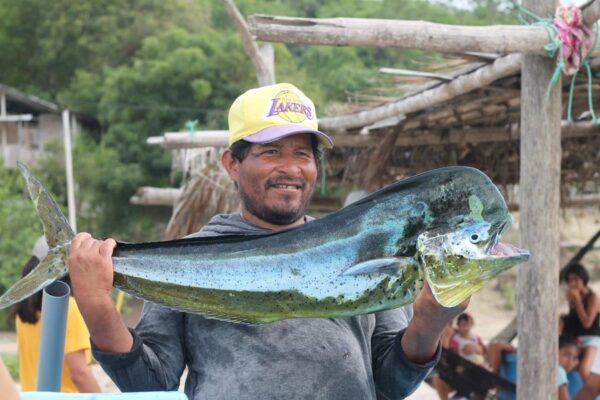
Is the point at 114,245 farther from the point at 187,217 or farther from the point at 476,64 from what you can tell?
the point at 187,217

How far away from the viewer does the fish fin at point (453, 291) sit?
71.4 inches

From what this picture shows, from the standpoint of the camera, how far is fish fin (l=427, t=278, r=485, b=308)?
71.4 inches

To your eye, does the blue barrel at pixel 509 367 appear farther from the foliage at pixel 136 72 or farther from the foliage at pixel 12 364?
the foliage at pixel 136 72

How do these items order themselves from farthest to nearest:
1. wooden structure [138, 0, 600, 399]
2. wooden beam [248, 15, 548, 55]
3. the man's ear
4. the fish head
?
wooden structure [138, 0, 600, 399], wooden beam [248, 15, 548, 55], the man's ear, the fish head

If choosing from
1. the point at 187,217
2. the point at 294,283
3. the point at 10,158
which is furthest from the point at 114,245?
the point at 10,158

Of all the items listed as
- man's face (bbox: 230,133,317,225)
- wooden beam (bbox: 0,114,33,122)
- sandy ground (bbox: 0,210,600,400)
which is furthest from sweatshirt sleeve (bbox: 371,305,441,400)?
wooden beam (bbox: 0,114,33,122)

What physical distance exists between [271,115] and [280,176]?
0.50 feet

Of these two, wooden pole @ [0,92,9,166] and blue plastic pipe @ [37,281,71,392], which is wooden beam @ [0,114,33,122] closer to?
wooden pole @ [0,92,9,166]

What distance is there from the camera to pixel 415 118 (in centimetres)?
597

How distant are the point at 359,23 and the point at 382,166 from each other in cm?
316

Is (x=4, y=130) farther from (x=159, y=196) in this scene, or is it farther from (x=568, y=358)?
(x=568, y=358)

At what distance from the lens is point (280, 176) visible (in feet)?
7.10

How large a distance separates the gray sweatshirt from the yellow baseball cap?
0.26 m

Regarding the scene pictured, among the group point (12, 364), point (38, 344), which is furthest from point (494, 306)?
point (38, 344)
